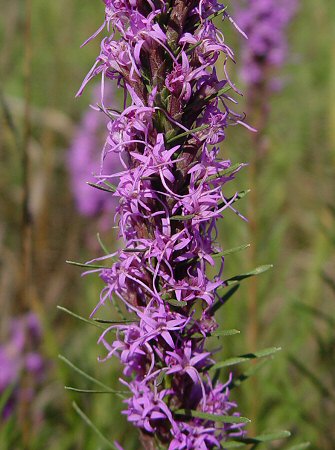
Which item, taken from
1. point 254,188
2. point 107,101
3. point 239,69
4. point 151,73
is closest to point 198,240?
point 151,73

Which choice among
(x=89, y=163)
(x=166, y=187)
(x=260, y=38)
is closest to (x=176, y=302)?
(x=166, y=187)

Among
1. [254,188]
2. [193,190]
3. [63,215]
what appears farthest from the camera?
[63,215]

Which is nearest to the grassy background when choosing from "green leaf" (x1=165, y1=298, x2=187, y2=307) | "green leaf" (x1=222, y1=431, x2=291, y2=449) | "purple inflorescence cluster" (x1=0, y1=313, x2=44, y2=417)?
"purple inflorescence cluster" (x1=0, y1=313, x2=44, y2=417)

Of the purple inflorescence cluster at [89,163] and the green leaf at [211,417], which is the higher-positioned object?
the green leaf at [211,417]

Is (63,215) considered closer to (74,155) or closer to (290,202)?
(74,155)

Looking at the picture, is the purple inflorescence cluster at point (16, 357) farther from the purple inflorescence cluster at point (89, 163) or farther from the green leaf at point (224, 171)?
the green leaf at point (224, 171)

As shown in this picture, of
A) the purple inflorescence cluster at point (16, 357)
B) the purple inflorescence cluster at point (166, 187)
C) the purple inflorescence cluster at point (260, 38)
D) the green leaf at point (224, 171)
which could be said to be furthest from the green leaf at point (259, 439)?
the purple inflorescence cluster at point (260, 38)

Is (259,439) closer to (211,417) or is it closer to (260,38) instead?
(211,417)
